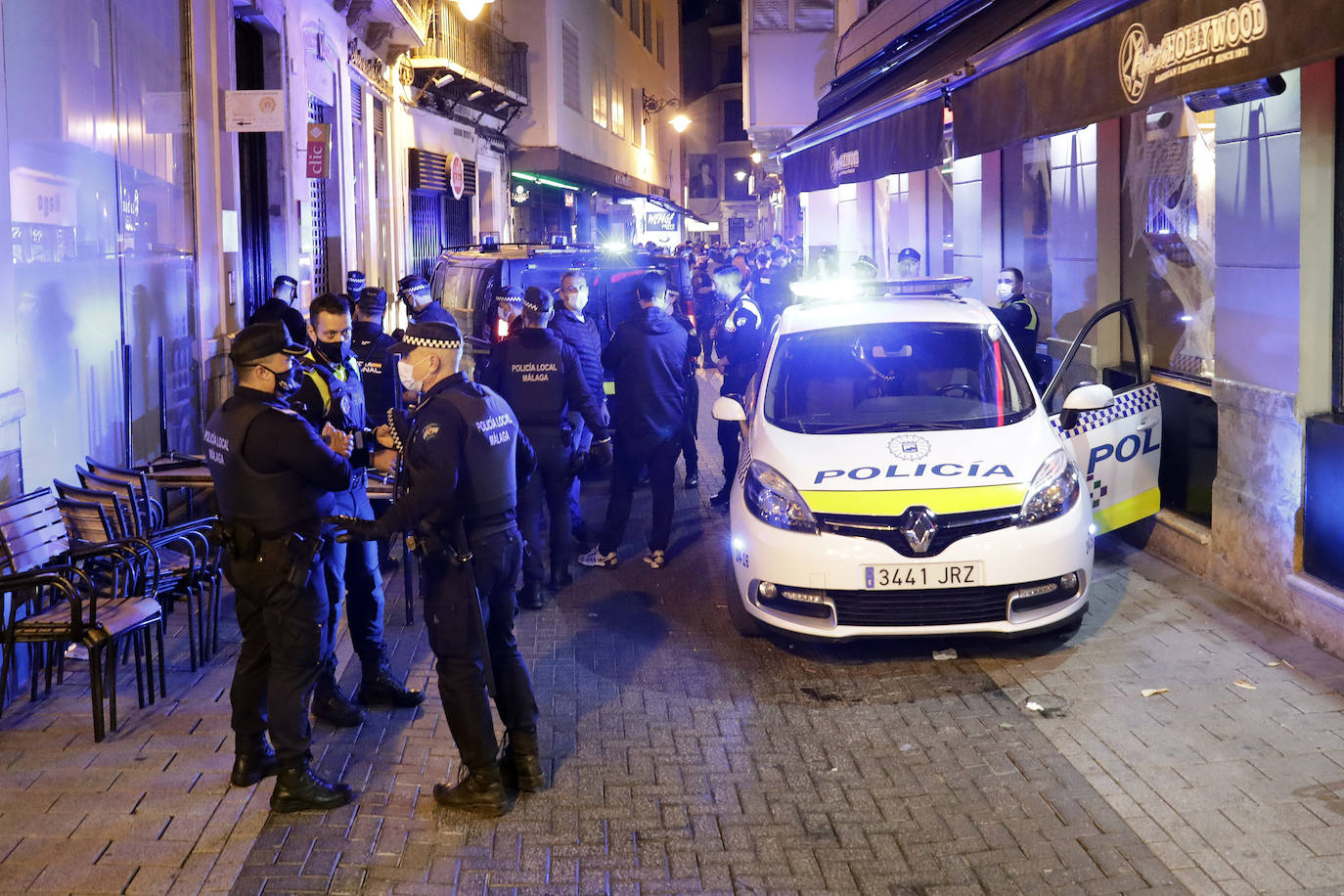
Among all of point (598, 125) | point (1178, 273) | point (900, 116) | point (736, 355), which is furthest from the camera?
point (598, 125)

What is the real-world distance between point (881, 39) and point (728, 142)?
60393 mm

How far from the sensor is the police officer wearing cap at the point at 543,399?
8500 millimetres

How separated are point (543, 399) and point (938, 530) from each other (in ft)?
9.41

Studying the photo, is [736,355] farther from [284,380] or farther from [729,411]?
[284,380]

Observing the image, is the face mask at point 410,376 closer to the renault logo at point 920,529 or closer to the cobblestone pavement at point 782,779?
the cobblestone pavement at point 782,779

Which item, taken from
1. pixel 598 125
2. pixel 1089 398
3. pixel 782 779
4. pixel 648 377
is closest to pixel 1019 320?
pixel 648 377

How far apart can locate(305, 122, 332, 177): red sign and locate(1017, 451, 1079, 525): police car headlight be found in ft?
34.5

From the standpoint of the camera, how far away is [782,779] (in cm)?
552

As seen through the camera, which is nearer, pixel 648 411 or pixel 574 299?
pixel 648 411

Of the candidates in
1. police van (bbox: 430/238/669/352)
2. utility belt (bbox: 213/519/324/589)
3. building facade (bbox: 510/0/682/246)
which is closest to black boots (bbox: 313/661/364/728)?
utility belt (bbox: 213/519/324/589)

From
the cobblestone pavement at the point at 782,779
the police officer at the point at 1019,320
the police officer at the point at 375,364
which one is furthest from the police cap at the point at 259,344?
the police officer at the point at 1019,320

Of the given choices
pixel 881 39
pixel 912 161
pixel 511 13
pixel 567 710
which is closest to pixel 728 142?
pixel 511 13

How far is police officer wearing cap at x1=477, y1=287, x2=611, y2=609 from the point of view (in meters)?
8.50

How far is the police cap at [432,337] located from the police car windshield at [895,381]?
2.69 metres
